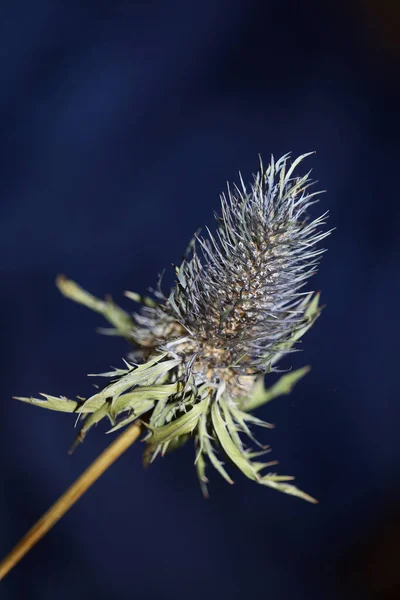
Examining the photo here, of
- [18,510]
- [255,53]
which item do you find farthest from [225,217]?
[18,510]

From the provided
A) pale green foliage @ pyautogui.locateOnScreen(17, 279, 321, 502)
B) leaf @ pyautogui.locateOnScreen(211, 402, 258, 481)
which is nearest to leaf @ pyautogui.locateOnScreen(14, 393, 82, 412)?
pale green foliage @ pyautogui.locateOnScreen(17, 279, 321, 502)

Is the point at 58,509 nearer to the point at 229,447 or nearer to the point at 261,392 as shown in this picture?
the point at 229,447

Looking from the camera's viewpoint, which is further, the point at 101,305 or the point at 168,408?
the point at 101,305

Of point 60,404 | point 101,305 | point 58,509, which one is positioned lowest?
point 58,509

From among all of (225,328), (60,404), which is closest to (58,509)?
(60,404)

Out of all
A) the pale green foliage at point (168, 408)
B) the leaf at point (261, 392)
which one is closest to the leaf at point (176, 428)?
the pale green foliage at point (168, 408)

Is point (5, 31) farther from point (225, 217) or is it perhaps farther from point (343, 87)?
point (225, 217)

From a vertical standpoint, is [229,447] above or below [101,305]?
below

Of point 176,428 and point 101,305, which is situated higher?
point 101,305

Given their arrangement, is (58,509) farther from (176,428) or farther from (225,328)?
(225,328)

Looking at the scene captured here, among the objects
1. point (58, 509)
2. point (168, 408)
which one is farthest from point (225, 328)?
point (58, 509)
